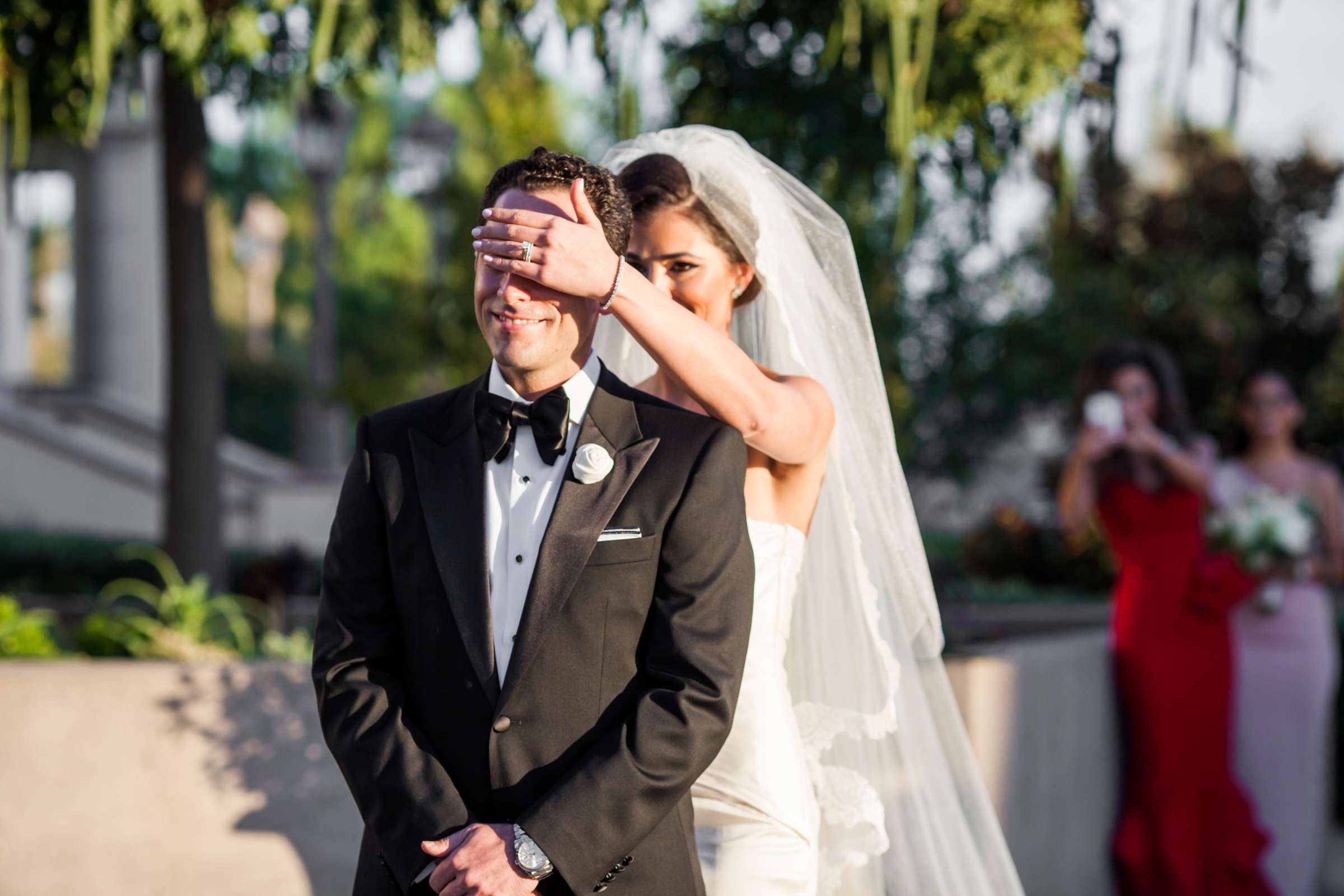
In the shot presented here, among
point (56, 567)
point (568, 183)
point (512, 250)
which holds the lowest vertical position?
point (56, 567)

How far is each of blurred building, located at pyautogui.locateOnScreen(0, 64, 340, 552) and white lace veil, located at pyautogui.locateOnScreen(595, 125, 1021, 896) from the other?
39.8ft

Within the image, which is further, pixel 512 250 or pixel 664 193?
pixel 664 193

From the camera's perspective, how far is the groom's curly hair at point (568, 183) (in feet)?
7.15

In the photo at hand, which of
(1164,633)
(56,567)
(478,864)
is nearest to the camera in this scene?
(478,864)

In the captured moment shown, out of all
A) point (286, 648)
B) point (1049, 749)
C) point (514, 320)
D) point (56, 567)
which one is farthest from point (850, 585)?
point (56, 567)

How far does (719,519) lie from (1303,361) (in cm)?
1735

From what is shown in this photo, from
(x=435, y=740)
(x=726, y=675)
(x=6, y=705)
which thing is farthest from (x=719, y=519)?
(x=6, y=705)

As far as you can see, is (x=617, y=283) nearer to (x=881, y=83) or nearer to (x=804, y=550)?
(x=804, y=550)

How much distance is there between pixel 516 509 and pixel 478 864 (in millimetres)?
563

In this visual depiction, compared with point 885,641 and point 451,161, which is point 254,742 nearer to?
point 885,641

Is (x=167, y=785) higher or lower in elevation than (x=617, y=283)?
lower

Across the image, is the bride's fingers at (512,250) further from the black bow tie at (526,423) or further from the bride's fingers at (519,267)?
the black bow tie at (526,423)

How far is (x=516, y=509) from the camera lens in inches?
87.0

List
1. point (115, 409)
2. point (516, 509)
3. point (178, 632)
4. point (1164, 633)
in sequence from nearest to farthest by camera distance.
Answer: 1. point (516, 509)
2. point (178, 632)
3. point (1164, 633)
4. point (115, 409)
